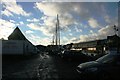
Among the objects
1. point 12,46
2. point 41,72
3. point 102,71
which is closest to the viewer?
point 102,71

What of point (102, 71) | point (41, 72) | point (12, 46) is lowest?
point (41, 72)

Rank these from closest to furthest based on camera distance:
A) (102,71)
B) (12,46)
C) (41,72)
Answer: (102,71) < (41,72) < (12,46)

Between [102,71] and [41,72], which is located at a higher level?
[102,71]

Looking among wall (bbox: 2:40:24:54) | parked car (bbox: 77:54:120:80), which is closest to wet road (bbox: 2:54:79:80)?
parked car (bbox: 77:54:120:80)

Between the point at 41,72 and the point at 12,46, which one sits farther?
the point at 12,46

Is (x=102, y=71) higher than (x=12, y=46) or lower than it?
lower

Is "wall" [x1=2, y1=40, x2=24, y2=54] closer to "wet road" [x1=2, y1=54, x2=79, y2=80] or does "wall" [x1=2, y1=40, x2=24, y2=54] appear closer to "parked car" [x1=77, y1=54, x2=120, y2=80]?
"wet road" [x1=2, y1=54, x2=79, y2=80]

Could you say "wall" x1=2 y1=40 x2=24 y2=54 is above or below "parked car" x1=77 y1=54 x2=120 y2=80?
above

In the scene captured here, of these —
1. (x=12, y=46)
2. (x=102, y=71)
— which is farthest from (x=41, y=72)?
(x=12, y=46)

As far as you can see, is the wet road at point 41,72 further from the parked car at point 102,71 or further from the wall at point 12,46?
the wall at point 12,46

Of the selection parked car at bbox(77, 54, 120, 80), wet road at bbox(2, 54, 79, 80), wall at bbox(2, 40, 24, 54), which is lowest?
wet road at bbox(2, 54, 79, 80)

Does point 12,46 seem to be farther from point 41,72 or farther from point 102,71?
point 102,71

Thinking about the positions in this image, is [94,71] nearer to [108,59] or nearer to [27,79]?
[108,59]

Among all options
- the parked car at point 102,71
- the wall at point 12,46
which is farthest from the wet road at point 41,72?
the wall at point 12,46
